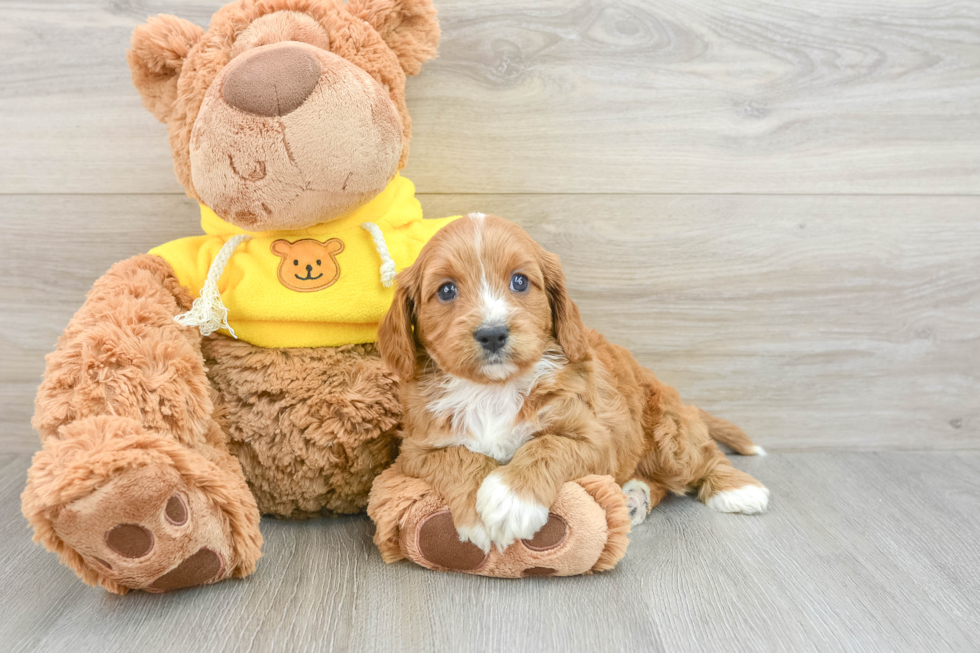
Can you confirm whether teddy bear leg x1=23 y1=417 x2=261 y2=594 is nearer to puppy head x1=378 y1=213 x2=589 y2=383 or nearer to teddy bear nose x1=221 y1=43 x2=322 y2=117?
puppy head x1=378 y1=213 x2=589 y2=383

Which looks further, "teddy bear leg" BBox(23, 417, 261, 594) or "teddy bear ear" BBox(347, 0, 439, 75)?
"teddy bear ear" BBox(347, 0, 439, 75)

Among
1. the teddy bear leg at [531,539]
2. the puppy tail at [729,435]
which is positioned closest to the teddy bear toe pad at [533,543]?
the teddy bear leg at [531,539]

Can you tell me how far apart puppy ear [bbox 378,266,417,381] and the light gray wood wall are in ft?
2.12

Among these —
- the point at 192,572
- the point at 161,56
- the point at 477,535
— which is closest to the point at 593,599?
the point at 477,535

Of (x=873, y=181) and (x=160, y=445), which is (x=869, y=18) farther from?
(x=160, y=445)

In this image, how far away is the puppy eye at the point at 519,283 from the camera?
1.50 meters

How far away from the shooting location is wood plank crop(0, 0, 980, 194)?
206 cm

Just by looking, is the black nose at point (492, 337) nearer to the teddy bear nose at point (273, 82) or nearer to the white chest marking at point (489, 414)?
the white chest marking at point (489, 414)

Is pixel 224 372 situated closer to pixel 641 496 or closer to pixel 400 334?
pixel 400 334

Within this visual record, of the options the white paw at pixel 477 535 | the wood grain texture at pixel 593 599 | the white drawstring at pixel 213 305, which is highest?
the white drawstring at pixel 213 305

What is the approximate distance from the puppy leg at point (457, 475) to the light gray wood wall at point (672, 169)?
838 mm

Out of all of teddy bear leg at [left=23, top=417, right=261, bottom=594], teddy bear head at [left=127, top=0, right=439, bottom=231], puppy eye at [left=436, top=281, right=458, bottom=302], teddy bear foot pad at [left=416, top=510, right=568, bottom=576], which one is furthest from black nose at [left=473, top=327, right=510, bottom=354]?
teddy bear leg at [left=23, top=417, right=261, bottom=594]

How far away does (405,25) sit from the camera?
1776 mm

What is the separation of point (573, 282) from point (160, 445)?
128 centimetres
